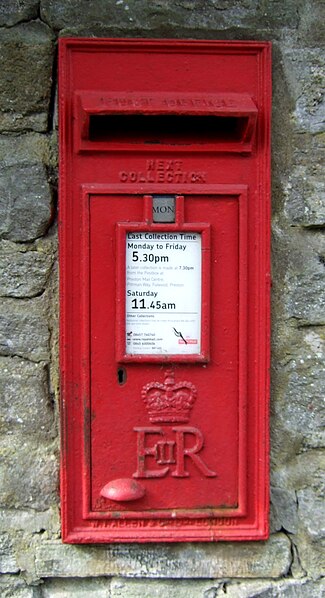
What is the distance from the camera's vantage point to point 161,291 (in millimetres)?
1526

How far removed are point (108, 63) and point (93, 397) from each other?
0.88m

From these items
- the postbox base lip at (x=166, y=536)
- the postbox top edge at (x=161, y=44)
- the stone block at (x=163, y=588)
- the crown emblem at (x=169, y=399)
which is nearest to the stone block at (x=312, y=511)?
the postbox base lip at (x=166, y=536)

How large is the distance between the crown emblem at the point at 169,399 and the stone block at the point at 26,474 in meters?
0.33

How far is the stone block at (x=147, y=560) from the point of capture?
160 centimetres

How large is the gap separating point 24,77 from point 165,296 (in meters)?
0.71

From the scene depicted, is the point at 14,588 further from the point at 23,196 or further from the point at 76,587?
the point at 23,196

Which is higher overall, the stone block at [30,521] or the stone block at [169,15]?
the stone block at [169,15]

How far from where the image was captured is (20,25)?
5.19ft

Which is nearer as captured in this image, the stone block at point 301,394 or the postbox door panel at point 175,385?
the postbox door panel at point 175,385

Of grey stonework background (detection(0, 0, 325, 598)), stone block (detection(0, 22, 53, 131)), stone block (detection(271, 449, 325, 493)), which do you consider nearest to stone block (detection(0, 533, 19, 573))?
grey stonework background (detection(0, 0, 325, 598))

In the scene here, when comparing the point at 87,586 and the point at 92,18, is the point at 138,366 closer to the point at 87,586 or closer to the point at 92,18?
the point at 87,586

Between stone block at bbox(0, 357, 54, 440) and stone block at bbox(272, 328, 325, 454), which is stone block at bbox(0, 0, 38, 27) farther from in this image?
stone block at bbox(272, 328, 325, 454)

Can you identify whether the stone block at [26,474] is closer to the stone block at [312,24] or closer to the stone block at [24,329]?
the stone block at [24,329]

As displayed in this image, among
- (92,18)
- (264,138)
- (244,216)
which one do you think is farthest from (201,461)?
(92,18)
